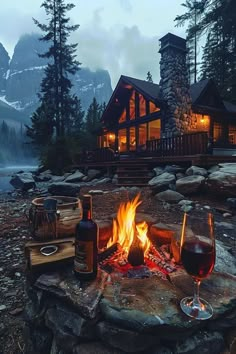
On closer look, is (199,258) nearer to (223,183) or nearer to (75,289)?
(75,289)

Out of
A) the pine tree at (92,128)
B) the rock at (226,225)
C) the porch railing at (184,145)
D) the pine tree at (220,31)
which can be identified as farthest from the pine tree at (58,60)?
the rock at (226,225)

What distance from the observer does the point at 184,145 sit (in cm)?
1052

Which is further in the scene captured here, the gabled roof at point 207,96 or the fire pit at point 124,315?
the gabled roof at point 207,96

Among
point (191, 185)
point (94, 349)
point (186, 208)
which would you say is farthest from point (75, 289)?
point (191, 185)

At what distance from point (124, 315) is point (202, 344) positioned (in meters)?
0.51

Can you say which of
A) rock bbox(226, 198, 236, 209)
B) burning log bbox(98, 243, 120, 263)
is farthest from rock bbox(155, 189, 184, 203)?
burning log bbox(98, 243, 120, 263)

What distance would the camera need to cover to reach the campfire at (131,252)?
1.96 m

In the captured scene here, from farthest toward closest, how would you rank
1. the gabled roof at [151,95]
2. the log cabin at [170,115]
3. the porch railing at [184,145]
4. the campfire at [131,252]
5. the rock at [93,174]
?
the gabled roof at [151,95] → the rock at [93,174] → the log cabin at [170,115] → the porch railing at [184,145] → the campfire at [131,252]

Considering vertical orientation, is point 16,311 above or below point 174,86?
below

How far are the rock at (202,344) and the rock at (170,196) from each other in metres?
4.96

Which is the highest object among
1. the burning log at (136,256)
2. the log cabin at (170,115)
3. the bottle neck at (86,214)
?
the log cabin at (170,115)

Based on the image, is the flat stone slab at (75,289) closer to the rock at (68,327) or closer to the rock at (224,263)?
the rock at (68,327)

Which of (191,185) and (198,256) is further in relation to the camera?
(191,185)

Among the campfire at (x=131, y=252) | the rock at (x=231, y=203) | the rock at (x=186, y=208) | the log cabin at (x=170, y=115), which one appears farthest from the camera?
the log cabin at (x=170, y=115)
